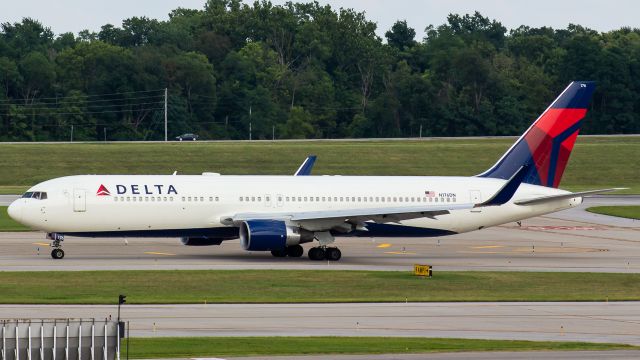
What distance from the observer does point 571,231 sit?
71438 mm

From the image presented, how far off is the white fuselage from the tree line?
106312mm

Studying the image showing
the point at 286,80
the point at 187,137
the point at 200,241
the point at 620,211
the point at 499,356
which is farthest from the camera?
the point at 286,80

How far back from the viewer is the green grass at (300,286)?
135 feet

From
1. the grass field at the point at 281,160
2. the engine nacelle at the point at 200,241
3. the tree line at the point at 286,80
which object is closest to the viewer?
the engine nacelle at the point at 200,241

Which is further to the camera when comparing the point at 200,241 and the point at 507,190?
the point at 200,241

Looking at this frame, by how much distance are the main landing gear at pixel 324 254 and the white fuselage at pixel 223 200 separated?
2349 mm

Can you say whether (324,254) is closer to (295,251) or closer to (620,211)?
(295,251)

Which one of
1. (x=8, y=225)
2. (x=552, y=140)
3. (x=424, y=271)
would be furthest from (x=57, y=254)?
(x=552, y=140)

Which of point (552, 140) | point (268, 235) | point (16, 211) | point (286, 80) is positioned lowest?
point (268, 235)

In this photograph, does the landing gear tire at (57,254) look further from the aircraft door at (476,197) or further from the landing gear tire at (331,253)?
the aircraft door at (476,197)

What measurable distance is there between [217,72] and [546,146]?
124 meters

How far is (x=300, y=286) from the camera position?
44.5 metres

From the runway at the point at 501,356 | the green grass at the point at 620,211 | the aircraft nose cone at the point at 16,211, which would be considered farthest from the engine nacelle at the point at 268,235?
the green grass at the point at 620,211

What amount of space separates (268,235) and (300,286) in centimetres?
805
